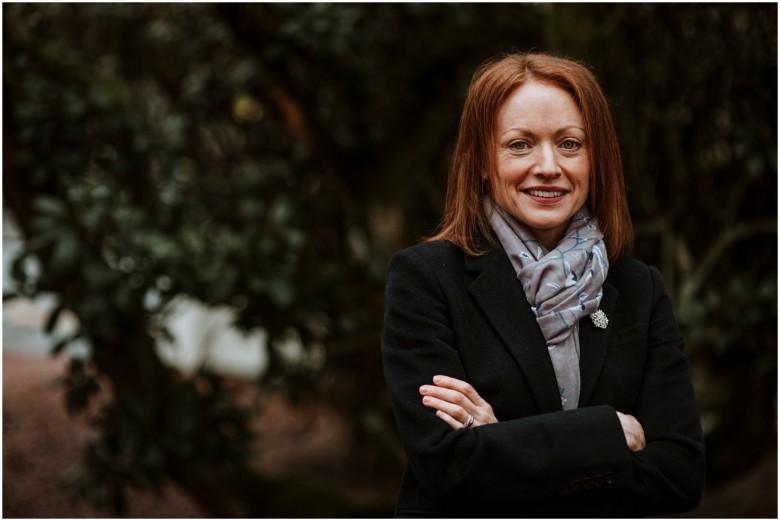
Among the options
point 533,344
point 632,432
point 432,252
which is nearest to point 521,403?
point 533,344

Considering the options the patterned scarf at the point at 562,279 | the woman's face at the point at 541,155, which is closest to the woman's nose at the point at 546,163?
the woman's face at the point at 541,155

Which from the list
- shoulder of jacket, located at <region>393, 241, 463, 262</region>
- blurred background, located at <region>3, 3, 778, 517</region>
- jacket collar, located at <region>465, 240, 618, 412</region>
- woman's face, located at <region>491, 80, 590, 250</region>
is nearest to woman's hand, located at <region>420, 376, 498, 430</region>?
jacket collar, located at <region>465, 240, 618, 412</region>

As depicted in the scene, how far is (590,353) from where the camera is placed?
1870mm

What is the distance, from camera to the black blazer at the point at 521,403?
5.76ft

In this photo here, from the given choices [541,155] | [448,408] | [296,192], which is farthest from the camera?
[296,192]

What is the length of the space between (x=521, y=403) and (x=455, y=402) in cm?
15

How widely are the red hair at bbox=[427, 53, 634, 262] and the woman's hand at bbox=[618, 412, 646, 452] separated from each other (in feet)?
1.17

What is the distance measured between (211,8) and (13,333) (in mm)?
7405

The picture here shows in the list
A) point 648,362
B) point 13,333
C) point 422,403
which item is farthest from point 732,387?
point 13,333

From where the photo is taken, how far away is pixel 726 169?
409cm

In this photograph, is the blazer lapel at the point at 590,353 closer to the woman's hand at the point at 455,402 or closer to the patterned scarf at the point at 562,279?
the patterned scarf at the point at 562,279

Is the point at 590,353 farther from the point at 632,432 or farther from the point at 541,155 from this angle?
the point at 541,155

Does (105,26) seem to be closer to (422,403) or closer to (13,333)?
(422,403)

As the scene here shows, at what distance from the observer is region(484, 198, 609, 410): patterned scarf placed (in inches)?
72.4
